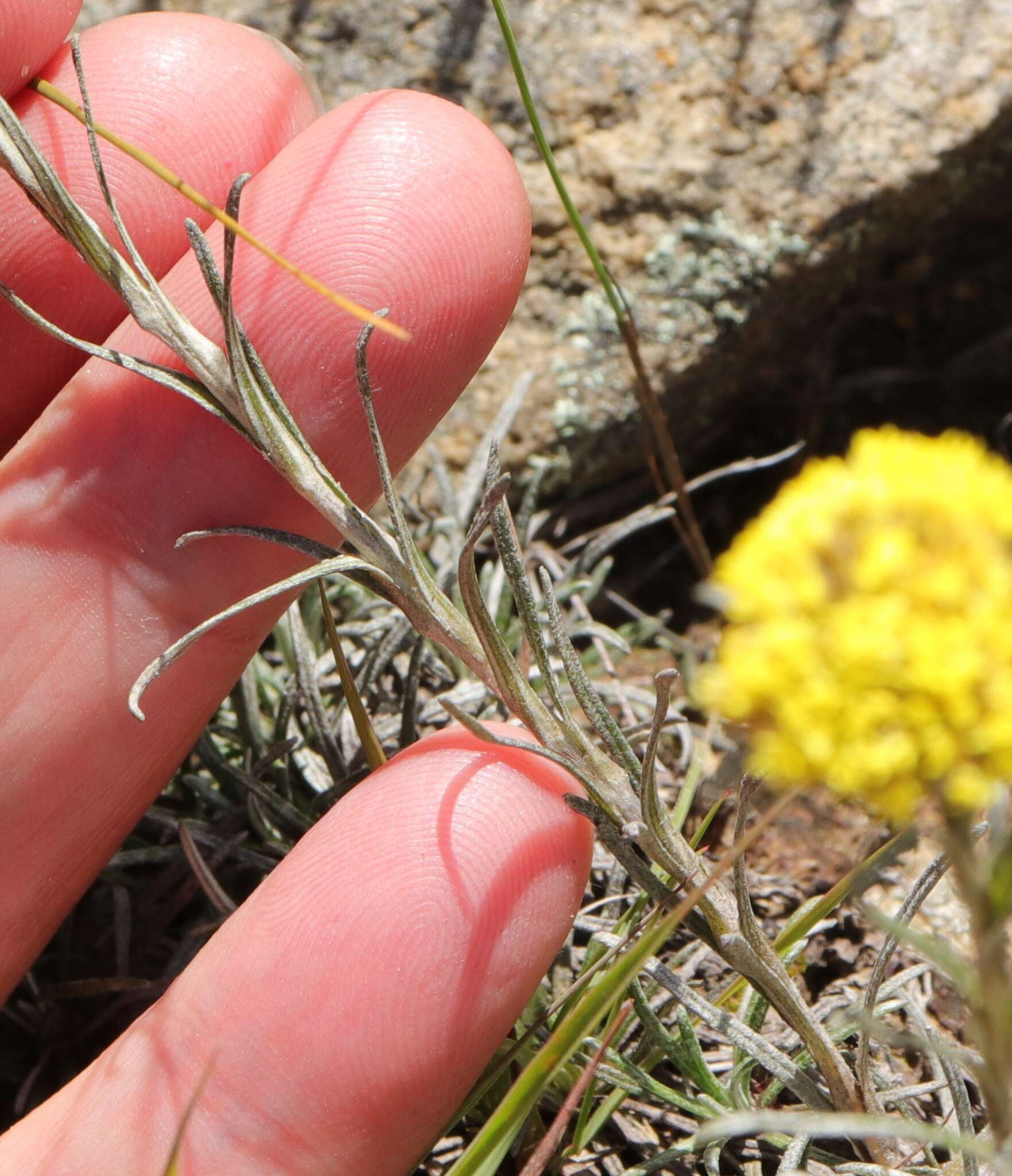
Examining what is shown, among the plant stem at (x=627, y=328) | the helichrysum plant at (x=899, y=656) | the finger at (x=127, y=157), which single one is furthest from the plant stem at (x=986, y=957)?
the finger at (x=127, y=157)

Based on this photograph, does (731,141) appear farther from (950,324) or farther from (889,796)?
(889,796)

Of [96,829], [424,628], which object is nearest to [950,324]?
[424,628]

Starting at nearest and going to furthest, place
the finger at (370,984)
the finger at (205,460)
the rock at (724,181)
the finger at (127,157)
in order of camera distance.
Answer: the finger at (370,984), the finger at (205,460), the finger at (127,157), the rock at (724,181)

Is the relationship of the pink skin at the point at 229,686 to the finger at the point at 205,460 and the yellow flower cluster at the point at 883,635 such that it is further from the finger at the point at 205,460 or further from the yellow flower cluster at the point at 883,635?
the yellow flower cluster at the point at 883,635

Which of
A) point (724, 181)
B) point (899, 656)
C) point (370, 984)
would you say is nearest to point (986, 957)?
point (899, 656)

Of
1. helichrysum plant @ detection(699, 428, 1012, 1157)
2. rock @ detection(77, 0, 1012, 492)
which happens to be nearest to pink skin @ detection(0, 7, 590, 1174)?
helichrysum plant @ detection(699, 428, 1012, 1157)

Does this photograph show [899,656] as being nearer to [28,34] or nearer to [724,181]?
[28,34]

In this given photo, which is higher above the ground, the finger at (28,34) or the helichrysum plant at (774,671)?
the finger at (28,34)

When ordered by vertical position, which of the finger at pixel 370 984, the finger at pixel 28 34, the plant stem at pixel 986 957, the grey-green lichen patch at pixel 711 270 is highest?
the finger at pixel 28 34
